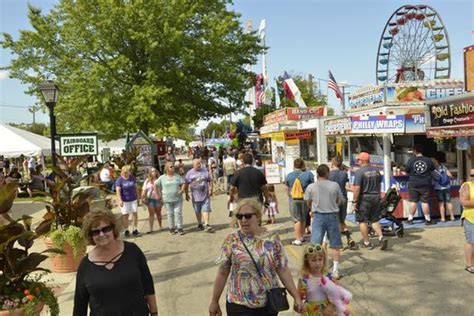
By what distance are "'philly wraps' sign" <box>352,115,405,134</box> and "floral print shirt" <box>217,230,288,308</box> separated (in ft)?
25.6

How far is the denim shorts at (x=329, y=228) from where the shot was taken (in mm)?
6297

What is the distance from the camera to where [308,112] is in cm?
2181

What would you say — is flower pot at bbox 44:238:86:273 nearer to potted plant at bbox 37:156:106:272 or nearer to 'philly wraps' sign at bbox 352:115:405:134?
potted plant at bbox 37:156:106:272

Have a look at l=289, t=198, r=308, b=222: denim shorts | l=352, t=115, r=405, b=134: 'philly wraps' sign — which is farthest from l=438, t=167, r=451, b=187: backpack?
l=289, t=198, r=308, b=222: denim shorts

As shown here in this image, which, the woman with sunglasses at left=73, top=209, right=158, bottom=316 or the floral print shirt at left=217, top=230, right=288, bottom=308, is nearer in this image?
the woman with sunglasses at left=73, top=209, right=158, bottom=316

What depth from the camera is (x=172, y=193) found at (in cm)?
1004

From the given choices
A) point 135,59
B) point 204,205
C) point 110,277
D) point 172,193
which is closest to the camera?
point 110,277

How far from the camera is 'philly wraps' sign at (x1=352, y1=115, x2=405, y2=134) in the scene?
1037cm

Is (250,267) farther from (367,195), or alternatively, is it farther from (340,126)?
(340,126)

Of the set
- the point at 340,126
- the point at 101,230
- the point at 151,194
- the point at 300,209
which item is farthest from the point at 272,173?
the point at 101,230

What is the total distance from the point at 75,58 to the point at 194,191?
1887cm

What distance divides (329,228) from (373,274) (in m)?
1.09

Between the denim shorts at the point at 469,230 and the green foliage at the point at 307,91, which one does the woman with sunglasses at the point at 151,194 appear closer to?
the denim shorts at the point at 469,230

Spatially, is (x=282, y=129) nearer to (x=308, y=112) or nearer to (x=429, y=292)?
(x=308, y=112)
